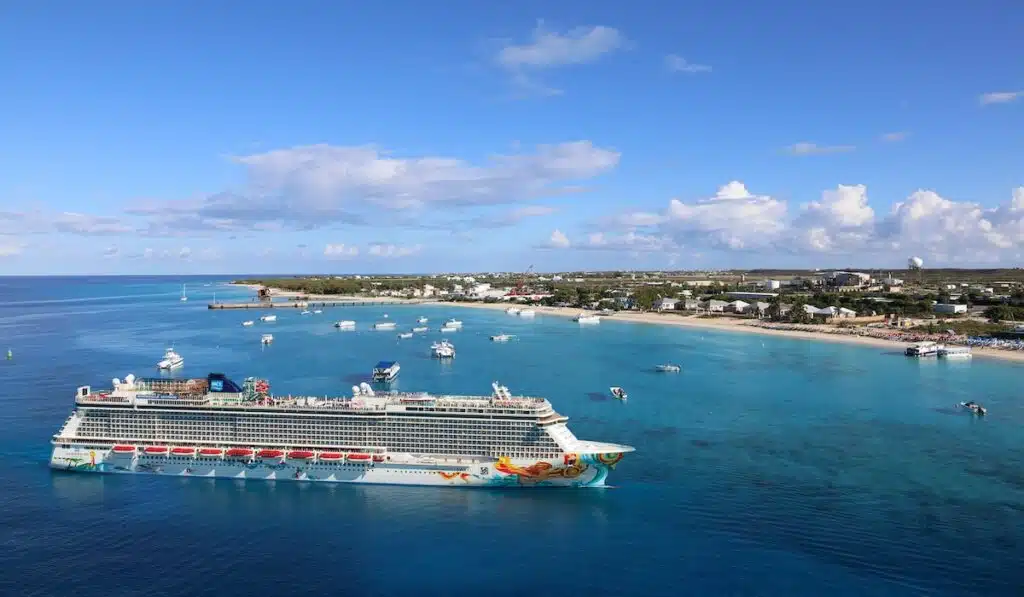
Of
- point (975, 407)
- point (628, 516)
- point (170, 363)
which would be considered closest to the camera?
point (628, 516)

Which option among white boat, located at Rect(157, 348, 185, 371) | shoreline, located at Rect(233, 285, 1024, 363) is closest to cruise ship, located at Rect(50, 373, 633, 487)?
white boat, located at Rect(157, 348, 185, 371)

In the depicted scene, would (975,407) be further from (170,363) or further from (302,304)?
(302,304)

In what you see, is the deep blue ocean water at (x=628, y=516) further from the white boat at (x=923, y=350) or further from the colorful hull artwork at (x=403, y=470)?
the white boat at (x=923, y=350)

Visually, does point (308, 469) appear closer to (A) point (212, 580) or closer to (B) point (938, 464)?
(A) point (212, 580)

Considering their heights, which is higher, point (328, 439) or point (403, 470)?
point (328, 439)

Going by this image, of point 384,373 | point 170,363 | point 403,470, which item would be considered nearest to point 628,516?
point 403,470

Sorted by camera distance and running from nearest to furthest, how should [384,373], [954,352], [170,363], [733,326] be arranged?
[384,373] → [170,363] → [954,352] → [733,326]

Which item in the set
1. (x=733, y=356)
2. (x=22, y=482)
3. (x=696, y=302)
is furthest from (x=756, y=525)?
(x=696, y=302)
